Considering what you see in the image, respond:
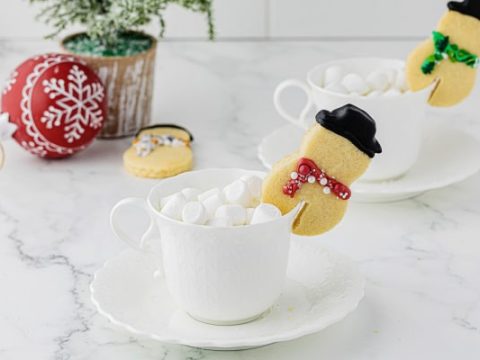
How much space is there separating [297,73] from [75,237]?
2.44 feet

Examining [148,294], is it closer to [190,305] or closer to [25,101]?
[190,305]

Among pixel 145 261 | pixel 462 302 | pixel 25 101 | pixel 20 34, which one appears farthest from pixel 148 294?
pixel 20 34

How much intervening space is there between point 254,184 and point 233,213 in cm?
6

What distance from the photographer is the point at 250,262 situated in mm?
895

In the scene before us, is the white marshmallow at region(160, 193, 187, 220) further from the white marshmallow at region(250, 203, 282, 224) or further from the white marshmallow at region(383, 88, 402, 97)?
the white marshmallow at region(383, 88, 402, 97)

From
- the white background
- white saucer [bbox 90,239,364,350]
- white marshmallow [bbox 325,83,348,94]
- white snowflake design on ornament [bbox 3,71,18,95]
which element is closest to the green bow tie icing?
white marshmallow [bbox 325,83,348,94]

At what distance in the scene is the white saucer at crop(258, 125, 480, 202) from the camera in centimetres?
125

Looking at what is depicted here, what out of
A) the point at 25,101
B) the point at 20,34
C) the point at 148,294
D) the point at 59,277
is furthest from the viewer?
the point at 20,34

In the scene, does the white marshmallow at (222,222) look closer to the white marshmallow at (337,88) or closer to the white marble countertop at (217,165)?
the white marble countertop at (217,165)

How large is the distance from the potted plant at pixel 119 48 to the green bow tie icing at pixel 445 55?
0.41 meters

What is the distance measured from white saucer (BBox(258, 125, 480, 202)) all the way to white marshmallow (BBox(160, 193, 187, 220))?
1.23ft

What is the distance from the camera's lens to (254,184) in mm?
942

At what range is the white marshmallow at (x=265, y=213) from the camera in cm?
89

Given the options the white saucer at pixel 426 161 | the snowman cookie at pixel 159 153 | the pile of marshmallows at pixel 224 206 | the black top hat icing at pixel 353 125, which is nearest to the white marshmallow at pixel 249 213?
the pile of marshmallows at pixel 224 206
